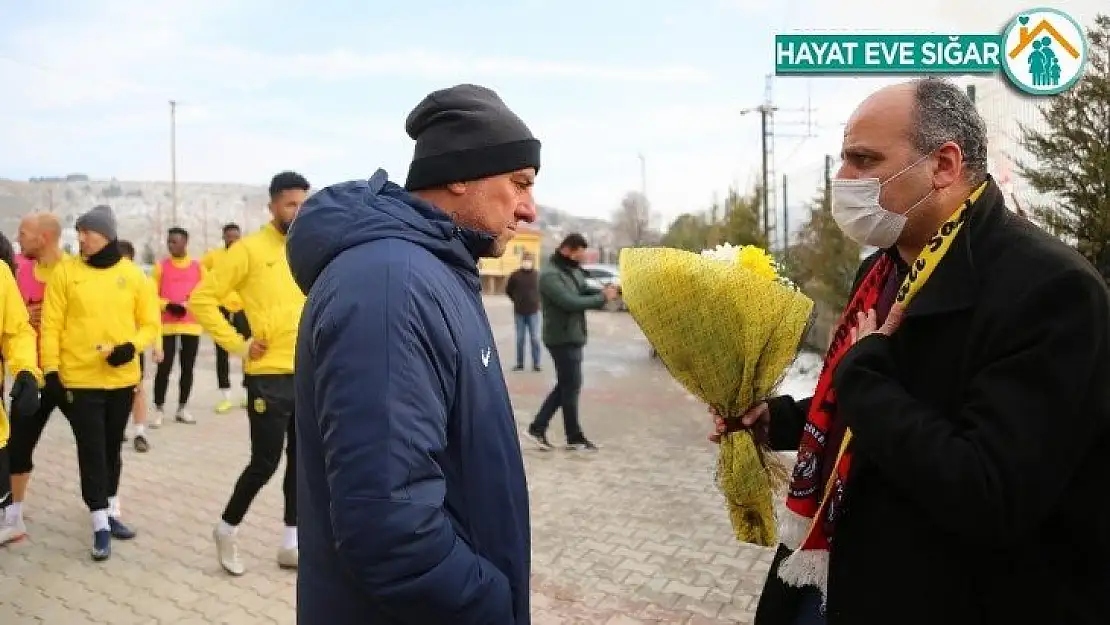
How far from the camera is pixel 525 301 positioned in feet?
44.0

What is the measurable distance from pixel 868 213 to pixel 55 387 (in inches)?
198

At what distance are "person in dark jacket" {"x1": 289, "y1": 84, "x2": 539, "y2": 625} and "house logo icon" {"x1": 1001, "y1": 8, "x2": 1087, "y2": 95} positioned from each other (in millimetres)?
6791

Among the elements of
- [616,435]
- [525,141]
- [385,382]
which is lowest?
[616,435]

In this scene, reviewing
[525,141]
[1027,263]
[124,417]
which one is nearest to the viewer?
[1027,263]

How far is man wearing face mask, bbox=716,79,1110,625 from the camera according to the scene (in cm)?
153

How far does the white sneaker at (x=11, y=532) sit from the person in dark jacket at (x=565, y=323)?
13.8 ft

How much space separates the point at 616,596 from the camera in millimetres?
4488

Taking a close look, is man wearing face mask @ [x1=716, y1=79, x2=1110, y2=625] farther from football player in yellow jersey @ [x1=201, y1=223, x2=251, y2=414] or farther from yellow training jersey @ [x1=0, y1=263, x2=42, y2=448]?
football player in yellow jersey @ [x1=201, y1=223, x2=251, y2=414]

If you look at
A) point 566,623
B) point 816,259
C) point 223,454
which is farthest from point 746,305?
point 816,259

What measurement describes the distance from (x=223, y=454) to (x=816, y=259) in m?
8.89

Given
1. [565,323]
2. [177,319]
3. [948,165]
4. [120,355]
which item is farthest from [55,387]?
[948,165]

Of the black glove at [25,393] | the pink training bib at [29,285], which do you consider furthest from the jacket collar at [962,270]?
the pink training bib at [29,285]

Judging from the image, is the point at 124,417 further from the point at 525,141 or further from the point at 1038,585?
the point at 1038,585

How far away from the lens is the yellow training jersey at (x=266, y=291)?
15.0ft
